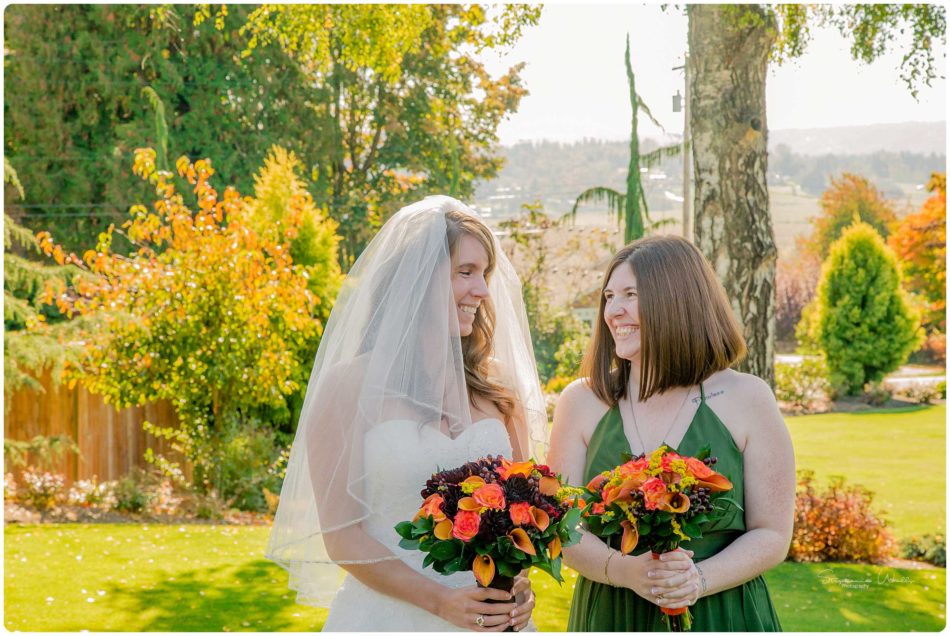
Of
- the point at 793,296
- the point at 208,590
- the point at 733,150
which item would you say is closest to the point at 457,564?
the point at 733,150

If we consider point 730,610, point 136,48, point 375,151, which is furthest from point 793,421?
point 730,610

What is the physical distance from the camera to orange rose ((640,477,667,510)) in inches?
93.5

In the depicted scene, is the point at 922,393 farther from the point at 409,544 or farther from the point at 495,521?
the point at 495,521

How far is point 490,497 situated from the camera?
2.33 metres

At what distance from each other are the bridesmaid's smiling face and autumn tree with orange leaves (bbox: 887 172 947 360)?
70.2 feet

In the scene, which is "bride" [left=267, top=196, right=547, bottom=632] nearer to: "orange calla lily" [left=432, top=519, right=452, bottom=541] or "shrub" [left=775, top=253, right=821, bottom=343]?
"orange calla lily" [left=432, top=519, right=452, bottom=541]

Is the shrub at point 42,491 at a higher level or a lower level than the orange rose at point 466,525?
lower

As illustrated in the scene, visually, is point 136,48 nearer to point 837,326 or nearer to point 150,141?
point 150,141

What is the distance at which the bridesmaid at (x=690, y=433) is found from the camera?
284 cm

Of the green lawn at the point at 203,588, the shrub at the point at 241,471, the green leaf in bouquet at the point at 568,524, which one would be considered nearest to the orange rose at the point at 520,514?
the green leaf in bouquet at the point at 568,524

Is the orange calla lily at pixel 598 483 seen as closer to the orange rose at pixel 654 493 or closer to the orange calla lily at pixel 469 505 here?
the orange rose at pixel 654 493

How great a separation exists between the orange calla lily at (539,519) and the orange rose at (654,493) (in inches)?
10.5

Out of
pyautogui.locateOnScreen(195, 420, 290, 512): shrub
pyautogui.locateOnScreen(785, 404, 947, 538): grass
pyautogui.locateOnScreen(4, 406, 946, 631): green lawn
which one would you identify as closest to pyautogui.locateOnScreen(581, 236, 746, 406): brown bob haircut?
pyautogui.locateOnScreen(4, 406, 946, 631): green lawn

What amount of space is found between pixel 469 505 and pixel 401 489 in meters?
0.60
